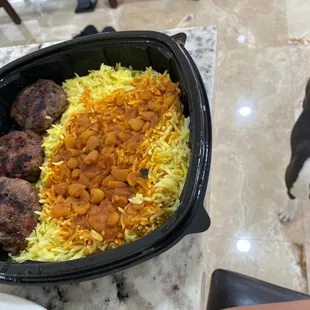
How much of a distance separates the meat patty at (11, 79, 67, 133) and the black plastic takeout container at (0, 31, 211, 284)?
37 millimetres

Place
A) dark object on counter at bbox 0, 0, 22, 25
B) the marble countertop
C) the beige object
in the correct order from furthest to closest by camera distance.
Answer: dark object on counter at bbox 0, 0, 22, 25
the marble countertop
the beige object

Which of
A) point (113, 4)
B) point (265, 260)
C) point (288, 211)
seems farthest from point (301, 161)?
point (113, 4)

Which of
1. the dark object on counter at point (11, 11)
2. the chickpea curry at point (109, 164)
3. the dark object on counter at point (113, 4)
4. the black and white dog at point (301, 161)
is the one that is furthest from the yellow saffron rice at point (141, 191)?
the dark object on counter at point (11, 11)

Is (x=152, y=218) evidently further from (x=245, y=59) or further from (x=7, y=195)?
(x=245, y=59)

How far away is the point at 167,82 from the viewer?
1065 mm

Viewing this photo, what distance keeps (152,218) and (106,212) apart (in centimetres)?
12

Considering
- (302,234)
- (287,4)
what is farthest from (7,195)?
(287,4)

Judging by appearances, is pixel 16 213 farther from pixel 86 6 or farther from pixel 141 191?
pixel 86 6

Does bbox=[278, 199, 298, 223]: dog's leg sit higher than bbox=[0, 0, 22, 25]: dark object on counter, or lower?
lower

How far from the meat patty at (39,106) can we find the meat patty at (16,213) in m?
0.20

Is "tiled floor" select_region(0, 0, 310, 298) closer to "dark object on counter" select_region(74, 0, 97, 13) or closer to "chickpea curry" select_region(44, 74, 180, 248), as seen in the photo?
"dark object on counter" select_region(74, 0, 97, 13)

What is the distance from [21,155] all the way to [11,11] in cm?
166

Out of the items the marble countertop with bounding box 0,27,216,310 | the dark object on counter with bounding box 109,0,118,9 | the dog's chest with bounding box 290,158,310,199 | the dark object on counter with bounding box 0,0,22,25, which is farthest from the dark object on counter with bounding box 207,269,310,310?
the dark object on counter with bounding box 0,0,22,25

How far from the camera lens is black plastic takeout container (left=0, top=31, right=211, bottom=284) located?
799mm
